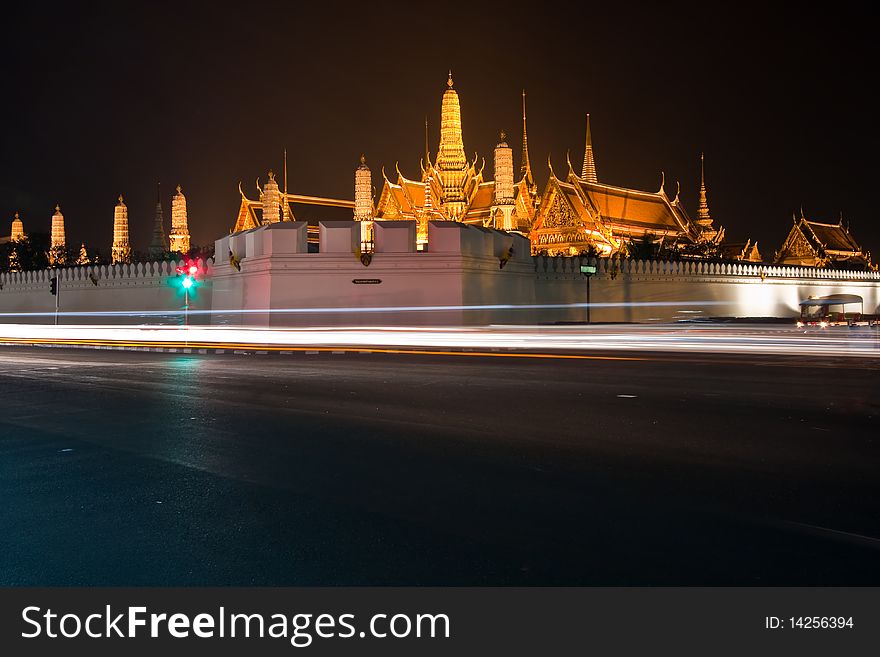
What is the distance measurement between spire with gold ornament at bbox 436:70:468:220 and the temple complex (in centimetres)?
3690

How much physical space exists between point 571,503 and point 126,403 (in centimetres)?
627

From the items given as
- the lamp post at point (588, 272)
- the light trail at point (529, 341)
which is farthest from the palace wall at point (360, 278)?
the lamp post at point (588, 272)

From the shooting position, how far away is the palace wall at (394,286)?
106 ft

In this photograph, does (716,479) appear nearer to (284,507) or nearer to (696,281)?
(284,507)

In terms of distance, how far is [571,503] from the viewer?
4418 mm

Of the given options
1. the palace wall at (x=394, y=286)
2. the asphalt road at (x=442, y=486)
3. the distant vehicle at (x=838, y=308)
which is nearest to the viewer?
the asphalt road at (x=442, y=486)

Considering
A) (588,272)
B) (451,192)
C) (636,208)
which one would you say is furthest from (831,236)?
(588,272)

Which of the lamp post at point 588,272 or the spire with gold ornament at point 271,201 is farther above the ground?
the spire with gold ornament at point 271,201

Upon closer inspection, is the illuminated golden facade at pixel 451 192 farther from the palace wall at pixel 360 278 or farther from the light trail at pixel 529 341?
the light trail at pixel 529 341

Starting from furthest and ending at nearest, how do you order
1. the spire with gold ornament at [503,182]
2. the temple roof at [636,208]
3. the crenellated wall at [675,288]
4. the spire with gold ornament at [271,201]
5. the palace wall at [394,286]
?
the temple roof at [636,208], the spire with gold ornament at [271,201], the spire with gold ornament at [503,182], the crenellated wall at [675,288], the palace wall at [394,286]

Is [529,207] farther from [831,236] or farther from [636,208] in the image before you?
[831,236]

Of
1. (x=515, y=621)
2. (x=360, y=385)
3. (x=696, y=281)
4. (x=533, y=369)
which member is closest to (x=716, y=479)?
(x=515, y=621)

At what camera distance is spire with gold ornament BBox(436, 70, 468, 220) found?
6650 centimetres

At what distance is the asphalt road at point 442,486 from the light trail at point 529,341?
879cm
